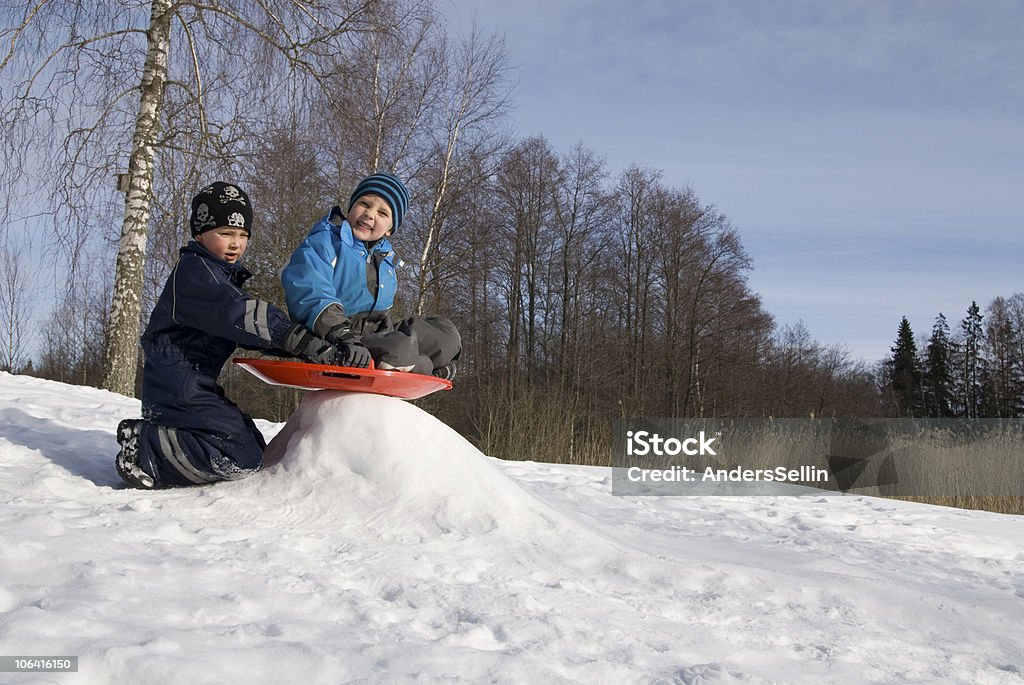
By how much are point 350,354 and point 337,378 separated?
0.14 metres

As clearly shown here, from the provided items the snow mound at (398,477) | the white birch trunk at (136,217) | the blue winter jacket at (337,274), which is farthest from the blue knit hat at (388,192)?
the white birch trunk at (136,217)

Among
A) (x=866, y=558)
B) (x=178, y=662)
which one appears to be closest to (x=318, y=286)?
(x=178, y=662)

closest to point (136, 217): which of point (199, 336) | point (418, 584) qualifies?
point (199, 336)

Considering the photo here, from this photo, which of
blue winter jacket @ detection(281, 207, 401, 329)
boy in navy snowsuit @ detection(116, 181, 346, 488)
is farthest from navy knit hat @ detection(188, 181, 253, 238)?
blue winter jacket @ detection(281, 207, 401, 329)

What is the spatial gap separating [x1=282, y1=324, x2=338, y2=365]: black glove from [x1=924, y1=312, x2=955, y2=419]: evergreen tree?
56.4 meters

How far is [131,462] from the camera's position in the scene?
3.14 metres

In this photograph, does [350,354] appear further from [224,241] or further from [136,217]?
[136,217]

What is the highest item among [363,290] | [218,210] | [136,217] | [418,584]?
[136,217]

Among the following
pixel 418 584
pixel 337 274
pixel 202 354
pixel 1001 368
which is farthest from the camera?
pixel 1001 368

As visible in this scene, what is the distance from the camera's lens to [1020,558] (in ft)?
12.9

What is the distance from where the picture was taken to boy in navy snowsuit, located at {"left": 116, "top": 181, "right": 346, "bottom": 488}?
3010 millimetres

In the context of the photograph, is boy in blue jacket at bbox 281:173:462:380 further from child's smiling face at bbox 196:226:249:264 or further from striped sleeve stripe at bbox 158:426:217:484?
striped sleeve stripe at bbox 158:426:217:484

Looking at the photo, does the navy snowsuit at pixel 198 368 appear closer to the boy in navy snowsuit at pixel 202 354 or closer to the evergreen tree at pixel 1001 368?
the boy in navy snowsuit at pixel 202 354

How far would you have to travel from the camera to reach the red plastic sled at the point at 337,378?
3.02 m
